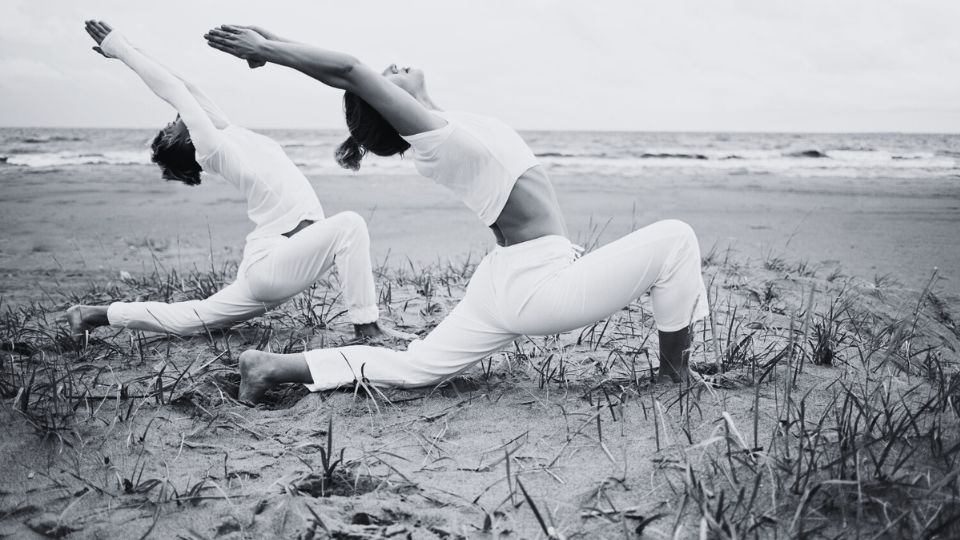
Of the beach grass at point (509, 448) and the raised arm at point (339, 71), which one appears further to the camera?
the raised arm at point (339, 71)

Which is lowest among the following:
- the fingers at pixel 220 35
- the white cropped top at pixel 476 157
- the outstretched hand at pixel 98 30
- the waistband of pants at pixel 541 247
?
the waistband of pants at pixel 541 247

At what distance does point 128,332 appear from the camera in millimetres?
3387

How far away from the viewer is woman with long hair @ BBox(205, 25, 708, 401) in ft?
6.49

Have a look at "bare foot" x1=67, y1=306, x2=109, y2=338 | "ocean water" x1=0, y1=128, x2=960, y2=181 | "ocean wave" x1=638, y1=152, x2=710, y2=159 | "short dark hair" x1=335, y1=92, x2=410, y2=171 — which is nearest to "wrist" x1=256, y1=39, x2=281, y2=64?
"short dark hair" x1=335, y1=92, x2=410, y2=171

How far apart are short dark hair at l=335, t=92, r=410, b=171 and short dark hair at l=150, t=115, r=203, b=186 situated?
1411 millimetres

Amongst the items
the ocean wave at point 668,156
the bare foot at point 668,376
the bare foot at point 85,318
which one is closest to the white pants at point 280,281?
the bare foot at point 85,318

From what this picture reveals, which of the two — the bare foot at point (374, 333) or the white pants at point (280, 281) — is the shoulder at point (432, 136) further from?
the bare foot at point (374, 333)

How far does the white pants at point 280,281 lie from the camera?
2957 millimetres

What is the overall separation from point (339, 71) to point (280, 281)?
1367 millimetres

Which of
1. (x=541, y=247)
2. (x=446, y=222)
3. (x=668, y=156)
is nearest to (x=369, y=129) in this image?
(x=541, y=247)

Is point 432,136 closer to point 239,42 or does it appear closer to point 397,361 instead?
point 239,42

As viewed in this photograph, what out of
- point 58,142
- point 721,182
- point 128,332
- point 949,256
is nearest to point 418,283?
point 128,332

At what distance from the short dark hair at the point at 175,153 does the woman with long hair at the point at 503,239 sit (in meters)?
1.29

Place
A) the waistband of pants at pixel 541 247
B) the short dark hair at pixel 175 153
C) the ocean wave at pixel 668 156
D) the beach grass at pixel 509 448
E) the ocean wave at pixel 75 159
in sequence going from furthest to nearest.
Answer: the ocean wave at pixel 668 156, the ocean wave at pixel 75 159, the short dark hair at pixel 175 153, the waistband of pants at pixel 541 247, the beach grass at pixel 509 448
